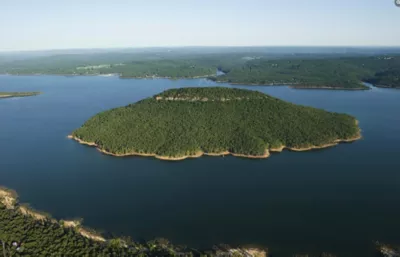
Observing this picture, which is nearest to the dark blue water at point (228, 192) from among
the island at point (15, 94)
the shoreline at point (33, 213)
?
the shoreline at point (33, 213)

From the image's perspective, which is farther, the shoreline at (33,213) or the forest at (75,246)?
the shoreline at (33,213)

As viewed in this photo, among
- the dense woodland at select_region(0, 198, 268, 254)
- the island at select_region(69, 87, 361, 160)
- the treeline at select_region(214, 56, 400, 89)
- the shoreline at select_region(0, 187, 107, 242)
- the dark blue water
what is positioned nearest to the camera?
the dense woodland at select_region(0, 198, 268, 254)

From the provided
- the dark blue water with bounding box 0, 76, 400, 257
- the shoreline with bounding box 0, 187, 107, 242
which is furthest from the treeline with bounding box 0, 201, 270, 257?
the dark blue water with bounding box 0, 76, 400, 257

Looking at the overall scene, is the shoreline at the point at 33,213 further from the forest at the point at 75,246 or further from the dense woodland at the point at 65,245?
the dense woodland at the point at 65,245

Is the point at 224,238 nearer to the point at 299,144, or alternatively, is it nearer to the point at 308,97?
the point at 299,144

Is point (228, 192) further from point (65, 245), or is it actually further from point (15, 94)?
point (15, 94)

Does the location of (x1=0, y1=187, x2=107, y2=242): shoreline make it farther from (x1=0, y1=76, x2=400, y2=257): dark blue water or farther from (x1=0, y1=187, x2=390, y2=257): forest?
(x1=0, y1=76, x2=400, y2=257): dark blue water
